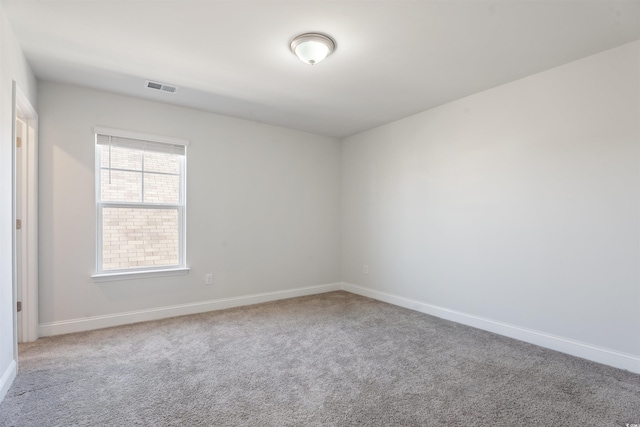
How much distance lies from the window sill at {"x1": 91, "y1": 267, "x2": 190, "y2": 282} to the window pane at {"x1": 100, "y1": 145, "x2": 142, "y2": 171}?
3.83 feet

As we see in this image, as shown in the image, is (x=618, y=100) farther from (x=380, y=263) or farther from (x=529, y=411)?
(x=380, y=263)

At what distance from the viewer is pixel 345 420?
1.85m

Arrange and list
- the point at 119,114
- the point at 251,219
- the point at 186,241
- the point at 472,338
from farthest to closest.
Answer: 1. the point at 251,219
2. the point at 186,241
3. the point at 119,114
4. the point at 472,338

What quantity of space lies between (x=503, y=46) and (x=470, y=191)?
1499 millimetres

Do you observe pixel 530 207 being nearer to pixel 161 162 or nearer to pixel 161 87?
pixel 161 87

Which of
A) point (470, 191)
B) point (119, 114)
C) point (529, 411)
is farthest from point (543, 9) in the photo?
point (119, 114)

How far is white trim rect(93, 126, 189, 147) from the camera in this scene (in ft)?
11.2

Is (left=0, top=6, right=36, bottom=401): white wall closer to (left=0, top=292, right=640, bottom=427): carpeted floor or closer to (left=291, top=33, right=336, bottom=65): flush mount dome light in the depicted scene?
(left=0, top=292, right=640, bottom=427): carpeted floor

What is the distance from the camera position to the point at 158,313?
371 centimetres

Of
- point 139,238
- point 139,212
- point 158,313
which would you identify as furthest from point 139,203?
point 158,313

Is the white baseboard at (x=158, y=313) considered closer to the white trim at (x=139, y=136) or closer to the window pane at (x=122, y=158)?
the window pane at (x=122, y=158)

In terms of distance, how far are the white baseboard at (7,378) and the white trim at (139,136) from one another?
7.36 ft

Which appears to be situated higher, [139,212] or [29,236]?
[139,212]

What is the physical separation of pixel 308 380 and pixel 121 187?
2.88m
